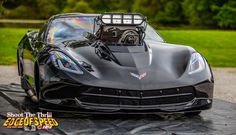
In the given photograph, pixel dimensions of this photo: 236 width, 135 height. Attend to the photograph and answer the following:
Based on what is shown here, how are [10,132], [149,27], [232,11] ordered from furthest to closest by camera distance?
[232,11], [149,27], [10,132]

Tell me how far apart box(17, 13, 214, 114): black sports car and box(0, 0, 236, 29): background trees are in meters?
58.7

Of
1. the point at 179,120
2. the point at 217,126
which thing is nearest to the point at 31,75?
the point at 179,120

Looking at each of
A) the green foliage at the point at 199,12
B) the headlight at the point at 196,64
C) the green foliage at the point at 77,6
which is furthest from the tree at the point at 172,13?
the headlight at the point at 196,64

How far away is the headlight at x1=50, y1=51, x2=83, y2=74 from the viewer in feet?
19.1

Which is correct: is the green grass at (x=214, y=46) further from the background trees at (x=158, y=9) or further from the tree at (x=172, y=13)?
the tree at (x=172, y=13)

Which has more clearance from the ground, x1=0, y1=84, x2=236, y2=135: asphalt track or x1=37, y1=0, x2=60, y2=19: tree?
x1=0, y1=84, x2=236, y2=135: asphalt track

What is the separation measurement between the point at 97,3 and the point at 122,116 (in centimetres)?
6584

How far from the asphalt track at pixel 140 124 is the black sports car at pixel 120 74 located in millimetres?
138

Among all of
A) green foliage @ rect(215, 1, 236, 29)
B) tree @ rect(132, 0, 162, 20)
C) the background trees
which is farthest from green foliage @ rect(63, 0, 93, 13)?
green foliage @ rect(215, 1, 236, 29)

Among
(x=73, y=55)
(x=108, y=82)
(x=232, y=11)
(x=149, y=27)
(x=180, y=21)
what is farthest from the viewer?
(x=180, y=21)

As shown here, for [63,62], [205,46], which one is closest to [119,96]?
[63,62]

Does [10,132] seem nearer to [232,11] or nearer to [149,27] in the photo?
[149,27]

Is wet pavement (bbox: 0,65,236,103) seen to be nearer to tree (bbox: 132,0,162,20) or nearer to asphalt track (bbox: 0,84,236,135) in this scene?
asphalt track (bbox: 0,84,236,135)

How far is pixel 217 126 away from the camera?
578 cm
